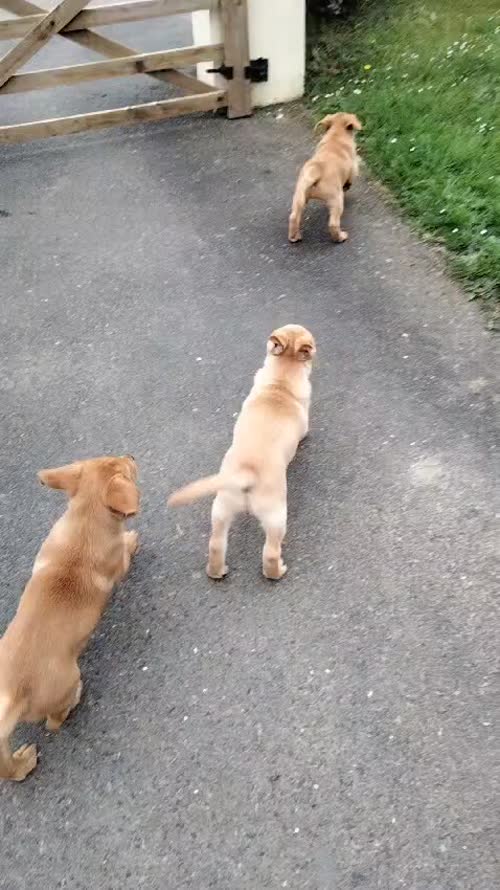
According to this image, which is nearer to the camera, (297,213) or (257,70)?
(297,213)

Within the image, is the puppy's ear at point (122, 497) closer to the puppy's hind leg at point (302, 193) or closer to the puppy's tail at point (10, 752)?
the puppy's tail at point (10, 752)

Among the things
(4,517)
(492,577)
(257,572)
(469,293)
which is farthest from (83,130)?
(492,577)

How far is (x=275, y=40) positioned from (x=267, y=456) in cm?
517

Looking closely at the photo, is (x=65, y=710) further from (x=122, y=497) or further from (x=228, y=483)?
(x=228, y=483)

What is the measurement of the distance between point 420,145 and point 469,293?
1.84m

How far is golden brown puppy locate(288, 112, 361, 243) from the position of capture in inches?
213

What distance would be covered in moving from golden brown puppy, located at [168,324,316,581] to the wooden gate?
4.14 metres

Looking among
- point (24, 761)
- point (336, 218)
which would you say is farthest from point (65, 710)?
point (336, 218)

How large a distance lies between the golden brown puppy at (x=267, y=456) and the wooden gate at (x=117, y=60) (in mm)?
4144

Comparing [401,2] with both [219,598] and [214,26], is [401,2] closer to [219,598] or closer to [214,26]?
[214,26]

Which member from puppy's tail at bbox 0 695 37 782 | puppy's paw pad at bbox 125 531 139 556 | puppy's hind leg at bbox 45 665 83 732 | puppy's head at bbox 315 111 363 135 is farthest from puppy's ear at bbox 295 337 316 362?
puppy's head at bbox 315 111 363 135

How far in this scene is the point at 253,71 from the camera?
708 cm

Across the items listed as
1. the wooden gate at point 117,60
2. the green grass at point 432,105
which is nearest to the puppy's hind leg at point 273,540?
the green grass at point 432,105

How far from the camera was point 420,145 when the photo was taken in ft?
20.7
